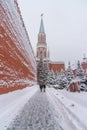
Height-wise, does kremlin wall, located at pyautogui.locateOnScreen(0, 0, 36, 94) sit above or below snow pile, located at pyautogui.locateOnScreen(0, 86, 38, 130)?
above

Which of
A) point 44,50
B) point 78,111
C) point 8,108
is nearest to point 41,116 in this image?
point 78,111

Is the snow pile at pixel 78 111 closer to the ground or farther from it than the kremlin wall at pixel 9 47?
closer to the ground

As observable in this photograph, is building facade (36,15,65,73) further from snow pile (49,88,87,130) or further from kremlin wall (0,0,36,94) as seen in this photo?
snow pile (49,88,87,130)

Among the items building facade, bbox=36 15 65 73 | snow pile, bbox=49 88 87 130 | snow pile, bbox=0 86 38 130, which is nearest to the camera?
snow pile, bbox=49 88 87 130

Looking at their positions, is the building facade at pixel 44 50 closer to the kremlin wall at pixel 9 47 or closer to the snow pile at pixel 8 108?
the kremlin wall at pixel 9 47

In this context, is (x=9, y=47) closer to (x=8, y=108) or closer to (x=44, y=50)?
(x=8, y=108)

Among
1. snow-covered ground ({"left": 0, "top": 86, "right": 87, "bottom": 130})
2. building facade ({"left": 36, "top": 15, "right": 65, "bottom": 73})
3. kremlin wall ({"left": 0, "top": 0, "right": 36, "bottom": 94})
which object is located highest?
building facade ({"left": 36, "top": 15, "right": 65, "bottom": 73})

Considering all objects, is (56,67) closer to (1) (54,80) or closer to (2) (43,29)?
(2) (43,29)

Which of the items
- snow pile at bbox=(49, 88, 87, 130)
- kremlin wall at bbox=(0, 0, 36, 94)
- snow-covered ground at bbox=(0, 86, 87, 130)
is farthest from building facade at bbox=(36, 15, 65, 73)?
snow-covered ground at bbox=(0, 86, 87, 130)

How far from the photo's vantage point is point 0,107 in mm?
12602

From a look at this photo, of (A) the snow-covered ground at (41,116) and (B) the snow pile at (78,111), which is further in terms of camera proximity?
(B) the snow pile at (78,111)

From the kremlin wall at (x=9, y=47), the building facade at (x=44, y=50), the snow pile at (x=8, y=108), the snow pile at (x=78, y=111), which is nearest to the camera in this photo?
the snow pile at (x=78, y=111)

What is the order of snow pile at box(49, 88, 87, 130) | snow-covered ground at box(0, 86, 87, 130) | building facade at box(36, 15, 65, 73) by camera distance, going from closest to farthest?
snow-covered ground at box(0, 86, 87, 130)
snow pile at box(49, 88, 87, 130)
building facade at box(36, 15, 65, 73)

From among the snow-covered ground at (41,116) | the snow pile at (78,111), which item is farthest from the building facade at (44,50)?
the snow-covered ground at (41,116)
